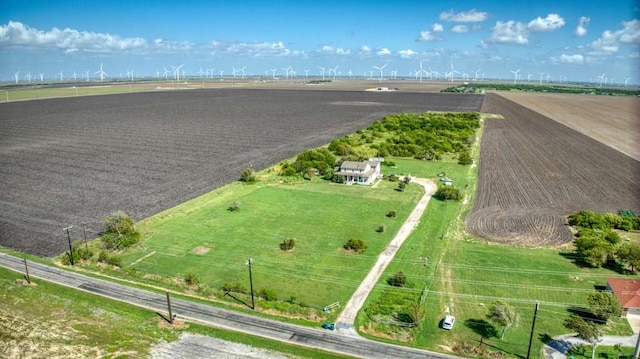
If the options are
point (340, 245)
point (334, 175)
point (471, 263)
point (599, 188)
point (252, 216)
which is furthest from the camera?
point (334, 175)

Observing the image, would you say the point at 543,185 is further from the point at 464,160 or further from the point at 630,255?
the point at 630,255

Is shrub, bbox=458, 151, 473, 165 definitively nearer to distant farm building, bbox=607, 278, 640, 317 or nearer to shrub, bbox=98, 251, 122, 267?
distant farm building, bbox=607, 278, 640, 317

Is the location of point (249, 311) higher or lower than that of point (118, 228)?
lower

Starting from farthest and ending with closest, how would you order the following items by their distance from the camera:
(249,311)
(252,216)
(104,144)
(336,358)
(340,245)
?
1. (104,144)
2. (252,216)
3. (340,245)
4. (249,311)
5. (336,358)

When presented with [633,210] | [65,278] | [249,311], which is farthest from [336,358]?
[633,210]

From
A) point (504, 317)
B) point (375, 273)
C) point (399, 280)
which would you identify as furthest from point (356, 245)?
point (504, 317)

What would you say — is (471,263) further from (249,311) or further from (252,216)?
(252,216)

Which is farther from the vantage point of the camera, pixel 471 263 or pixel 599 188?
pixel 599 188
